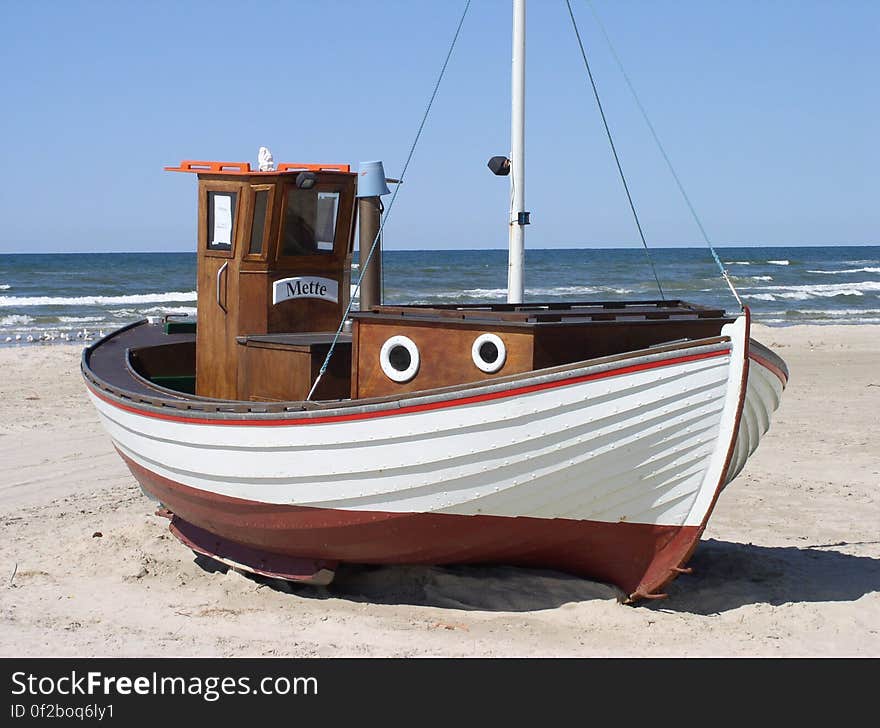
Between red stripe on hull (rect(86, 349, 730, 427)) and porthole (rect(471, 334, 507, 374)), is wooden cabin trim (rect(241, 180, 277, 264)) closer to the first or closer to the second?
red stripe on hull (rect(86, 349, 730, 427))

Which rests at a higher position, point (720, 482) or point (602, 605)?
point (720, 482)

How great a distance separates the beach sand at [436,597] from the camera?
245 inches

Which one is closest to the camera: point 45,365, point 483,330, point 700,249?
point 483,330

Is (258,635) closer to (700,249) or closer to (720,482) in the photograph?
(720,482)

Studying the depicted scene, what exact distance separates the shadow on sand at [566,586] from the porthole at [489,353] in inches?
58.6

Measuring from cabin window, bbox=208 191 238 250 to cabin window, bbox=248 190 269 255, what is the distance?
0.17m

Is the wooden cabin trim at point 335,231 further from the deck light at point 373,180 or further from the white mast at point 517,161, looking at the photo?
the white mast at point 517,161

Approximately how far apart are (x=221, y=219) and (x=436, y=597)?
3.27 m

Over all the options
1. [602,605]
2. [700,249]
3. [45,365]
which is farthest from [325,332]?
[700,249]

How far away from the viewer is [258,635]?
641 centimetres

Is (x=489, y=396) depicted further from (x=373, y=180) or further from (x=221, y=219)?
(x=221, y=219)

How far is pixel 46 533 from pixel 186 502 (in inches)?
75.4

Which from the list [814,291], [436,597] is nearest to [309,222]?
[436,597]

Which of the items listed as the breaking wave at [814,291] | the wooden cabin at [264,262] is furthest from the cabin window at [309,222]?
the breaking wave at [814,291]
